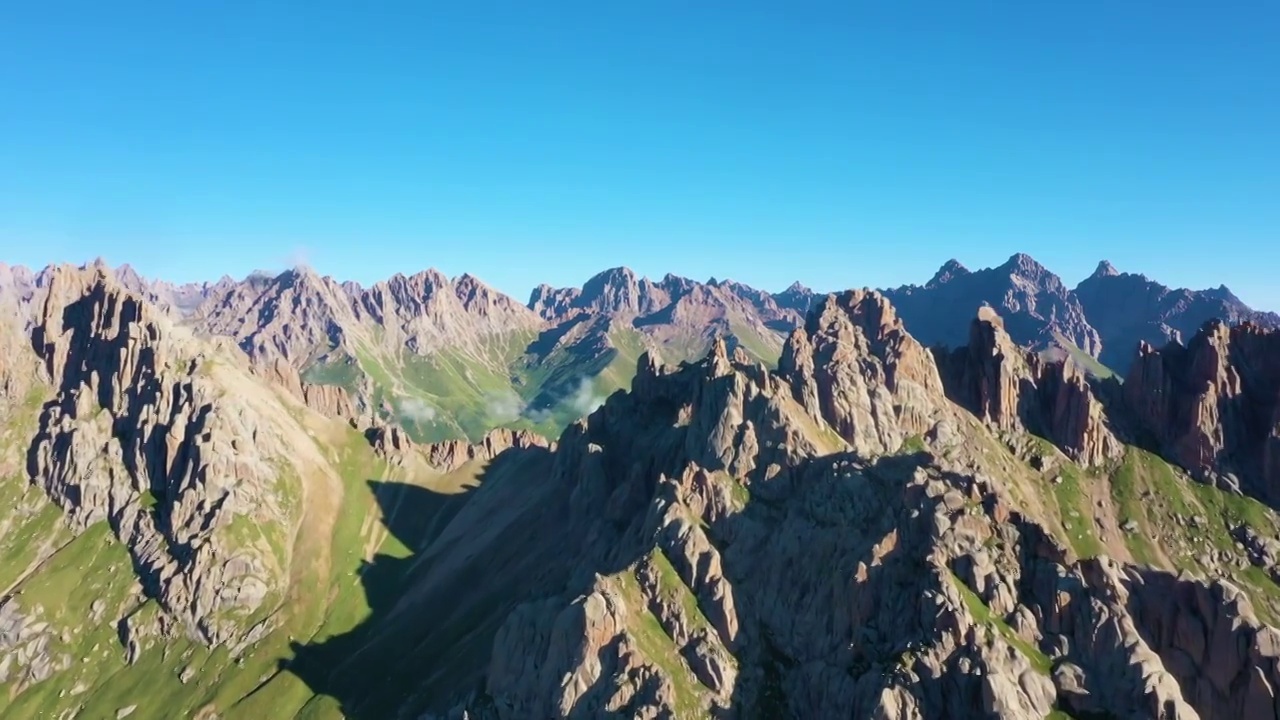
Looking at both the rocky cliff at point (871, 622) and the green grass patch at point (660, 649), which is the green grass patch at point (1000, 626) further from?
the green grass patch at point (660, 649)

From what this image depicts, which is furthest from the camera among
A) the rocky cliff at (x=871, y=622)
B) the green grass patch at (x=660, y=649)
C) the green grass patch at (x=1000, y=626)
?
the green grass patch at (x=660, y=649)

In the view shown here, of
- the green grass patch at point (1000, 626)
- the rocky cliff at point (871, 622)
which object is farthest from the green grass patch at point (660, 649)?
the green grass patch at point (1000, 626)

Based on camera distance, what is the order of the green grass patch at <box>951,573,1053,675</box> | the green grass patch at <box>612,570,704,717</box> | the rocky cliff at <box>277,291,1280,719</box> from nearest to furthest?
the rocky cliff at <box>277,291,1280,719</box>, the green grass patch at <box>951,573,1053,675</box>, the green grass patch at <box>612,570,704,717</box>

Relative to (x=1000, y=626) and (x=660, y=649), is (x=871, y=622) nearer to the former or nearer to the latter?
(x=1000, y=626)

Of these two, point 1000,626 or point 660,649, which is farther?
point 660,649

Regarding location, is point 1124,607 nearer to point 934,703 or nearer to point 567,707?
point 934,703

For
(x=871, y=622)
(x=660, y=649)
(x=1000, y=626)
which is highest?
(x=660, y=649)

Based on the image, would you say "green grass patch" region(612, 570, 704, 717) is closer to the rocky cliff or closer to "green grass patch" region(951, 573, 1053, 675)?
the rocky cliff

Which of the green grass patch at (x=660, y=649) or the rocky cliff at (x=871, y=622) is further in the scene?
the green grass patch at (x=660, y=649)

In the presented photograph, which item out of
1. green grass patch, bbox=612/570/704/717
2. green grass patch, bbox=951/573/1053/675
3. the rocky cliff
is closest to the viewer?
the rocky cliff

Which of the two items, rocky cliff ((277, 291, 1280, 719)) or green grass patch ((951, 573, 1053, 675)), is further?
green grass patch ((951, 573, 1053, 675))

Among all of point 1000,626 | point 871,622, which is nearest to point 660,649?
point 871,622

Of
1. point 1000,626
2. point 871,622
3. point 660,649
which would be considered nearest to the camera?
point 1000,626

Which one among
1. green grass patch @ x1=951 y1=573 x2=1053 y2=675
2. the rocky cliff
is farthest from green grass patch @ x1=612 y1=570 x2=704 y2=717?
green grass patch @ x1=951 y1=573 x2=1053 y2=675
